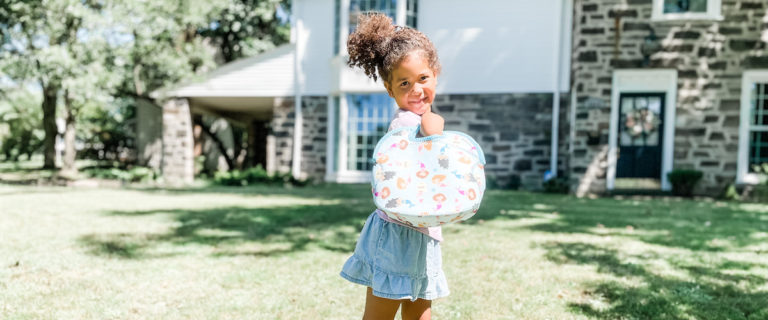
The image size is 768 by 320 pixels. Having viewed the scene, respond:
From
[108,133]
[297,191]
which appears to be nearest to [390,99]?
[297,191]

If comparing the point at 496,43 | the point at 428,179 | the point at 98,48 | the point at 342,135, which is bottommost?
the point at 428,179

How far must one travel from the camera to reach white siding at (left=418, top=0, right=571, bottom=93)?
36.1 ft

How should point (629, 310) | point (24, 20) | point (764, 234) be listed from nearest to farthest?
point (629, 310) → point (764, 234) → point (24, 20)

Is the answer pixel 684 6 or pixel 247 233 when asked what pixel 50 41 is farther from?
pixel 684 6

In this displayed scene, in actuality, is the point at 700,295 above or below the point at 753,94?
below

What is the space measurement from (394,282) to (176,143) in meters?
12.8

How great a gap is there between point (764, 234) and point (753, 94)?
574cm

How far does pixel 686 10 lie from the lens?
9.49 metres

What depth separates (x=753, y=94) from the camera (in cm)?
945

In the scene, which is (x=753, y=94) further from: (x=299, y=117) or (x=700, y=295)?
(x=299, y=117)

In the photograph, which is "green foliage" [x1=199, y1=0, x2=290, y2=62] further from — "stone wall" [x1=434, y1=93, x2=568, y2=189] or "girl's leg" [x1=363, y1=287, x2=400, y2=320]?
"girl's leg" [x1=363, y1=287, x2=400, y2=320]

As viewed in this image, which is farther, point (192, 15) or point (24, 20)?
point (192, 15)

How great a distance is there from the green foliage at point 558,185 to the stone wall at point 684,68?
507 millimetres

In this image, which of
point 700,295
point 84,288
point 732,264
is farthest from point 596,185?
point 84,288
